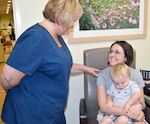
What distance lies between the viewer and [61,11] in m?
1.16

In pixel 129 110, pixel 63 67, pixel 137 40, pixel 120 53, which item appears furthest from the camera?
pixel 137 40

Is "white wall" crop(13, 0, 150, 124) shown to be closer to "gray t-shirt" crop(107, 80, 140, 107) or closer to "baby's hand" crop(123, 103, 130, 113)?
"gray t-shirt" crop(107, 80, 140, 107)

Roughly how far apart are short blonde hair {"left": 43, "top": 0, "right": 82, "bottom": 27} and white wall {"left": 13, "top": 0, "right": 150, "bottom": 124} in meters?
0.76

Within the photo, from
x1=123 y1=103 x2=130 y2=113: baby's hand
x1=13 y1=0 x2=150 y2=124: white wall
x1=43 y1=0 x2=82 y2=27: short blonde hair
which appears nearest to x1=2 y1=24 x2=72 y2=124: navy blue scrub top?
x1=43 y1=0 x2=82 y2=27: short blonde hair

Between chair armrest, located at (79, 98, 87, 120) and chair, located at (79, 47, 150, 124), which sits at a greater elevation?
chair, located at (79, 47, 150, 124)

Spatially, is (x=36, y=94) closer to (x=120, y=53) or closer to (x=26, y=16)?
(x=120, y=53)

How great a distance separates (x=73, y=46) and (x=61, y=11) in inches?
37.0

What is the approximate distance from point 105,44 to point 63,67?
1.06 m

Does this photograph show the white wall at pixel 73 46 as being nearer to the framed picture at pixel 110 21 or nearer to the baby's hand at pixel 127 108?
the framed picture at pixel 110 21

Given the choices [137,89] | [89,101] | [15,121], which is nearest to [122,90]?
[137,89]

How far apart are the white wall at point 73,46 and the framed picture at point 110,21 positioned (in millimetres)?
73

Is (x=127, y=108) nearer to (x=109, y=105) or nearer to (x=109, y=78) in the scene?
(x=109, y=105)

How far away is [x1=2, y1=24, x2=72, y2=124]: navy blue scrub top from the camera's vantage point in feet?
3.65

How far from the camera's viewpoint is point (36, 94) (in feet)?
4.08
